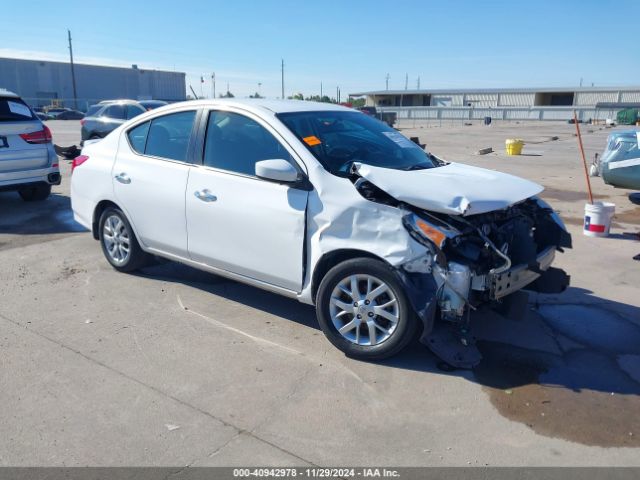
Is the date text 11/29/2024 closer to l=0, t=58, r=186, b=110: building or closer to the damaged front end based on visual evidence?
the damaged front end

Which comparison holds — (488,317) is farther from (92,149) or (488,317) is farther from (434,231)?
(92,149)

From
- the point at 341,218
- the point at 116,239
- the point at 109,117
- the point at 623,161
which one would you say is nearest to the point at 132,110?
the point at 109,117

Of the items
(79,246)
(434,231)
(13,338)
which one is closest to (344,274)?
(434,231)

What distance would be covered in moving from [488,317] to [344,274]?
5.34ft

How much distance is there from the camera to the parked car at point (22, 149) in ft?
27.5

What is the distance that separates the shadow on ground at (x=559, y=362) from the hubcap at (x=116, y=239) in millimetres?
836

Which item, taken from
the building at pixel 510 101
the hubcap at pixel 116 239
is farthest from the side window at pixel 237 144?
the building at pixel 510 101

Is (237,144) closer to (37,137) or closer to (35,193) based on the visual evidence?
(37,137)

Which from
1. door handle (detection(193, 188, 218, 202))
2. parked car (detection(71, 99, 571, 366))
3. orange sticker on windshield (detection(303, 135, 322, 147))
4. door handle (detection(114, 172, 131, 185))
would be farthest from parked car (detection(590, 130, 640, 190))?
door handle (detection(114, 172, 131, 185))

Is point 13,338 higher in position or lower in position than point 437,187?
lower

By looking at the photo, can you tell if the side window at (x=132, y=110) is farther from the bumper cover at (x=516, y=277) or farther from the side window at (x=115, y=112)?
the bumper cover at (x=516, y=277)

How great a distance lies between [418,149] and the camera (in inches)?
202

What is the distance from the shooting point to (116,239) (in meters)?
5.75

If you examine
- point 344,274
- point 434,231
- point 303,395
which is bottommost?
point 303,395
